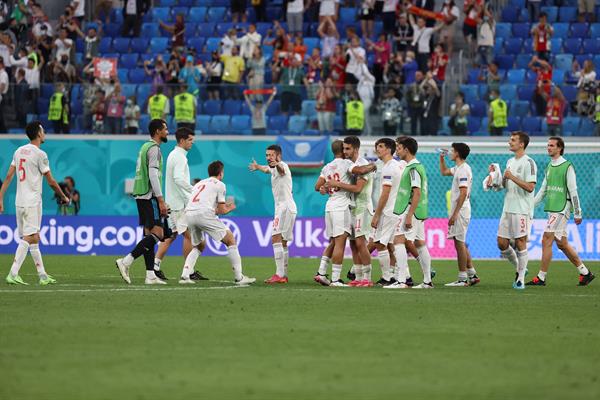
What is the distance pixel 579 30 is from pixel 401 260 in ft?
63.3

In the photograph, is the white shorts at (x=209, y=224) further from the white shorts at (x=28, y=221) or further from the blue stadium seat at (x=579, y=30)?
the blue stadium seat at (x=579, y=30)

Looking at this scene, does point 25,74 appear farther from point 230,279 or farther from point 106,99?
point 230,279

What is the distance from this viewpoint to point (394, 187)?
17.4 m

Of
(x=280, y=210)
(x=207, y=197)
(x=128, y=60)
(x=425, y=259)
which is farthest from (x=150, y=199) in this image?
(x=128, y=60)

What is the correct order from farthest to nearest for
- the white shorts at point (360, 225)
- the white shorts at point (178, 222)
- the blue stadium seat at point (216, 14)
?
the blue stadium seat at point (216, 14) → the white shorts at point (178, 222) → the white shorts at point (360, 225)

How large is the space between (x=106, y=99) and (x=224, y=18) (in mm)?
6222

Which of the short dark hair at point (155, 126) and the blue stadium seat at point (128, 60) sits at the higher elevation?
the blue stadium seat at point (128, 60)

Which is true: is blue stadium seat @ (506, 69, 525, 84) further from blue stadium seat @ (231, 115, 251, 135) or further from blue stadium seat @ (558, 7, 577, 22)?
blue stadium seat @ (231, 115, 251, 135)

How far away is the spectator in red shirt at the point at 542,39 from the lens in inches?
1296

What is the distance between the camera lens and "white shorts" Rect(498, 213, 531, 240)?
18.0 m

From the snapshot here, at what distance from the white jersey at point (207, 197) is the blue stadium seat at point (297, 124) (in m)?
14.3

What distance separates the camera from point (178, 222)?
19047mm

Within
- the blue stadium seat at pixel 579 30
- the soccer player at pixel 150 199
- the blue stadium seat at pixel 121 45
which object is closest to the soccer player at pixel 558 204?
the soccer player at pixel 150 199

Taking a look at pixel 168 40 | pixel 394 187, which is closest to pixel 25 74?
pixel 168 40
